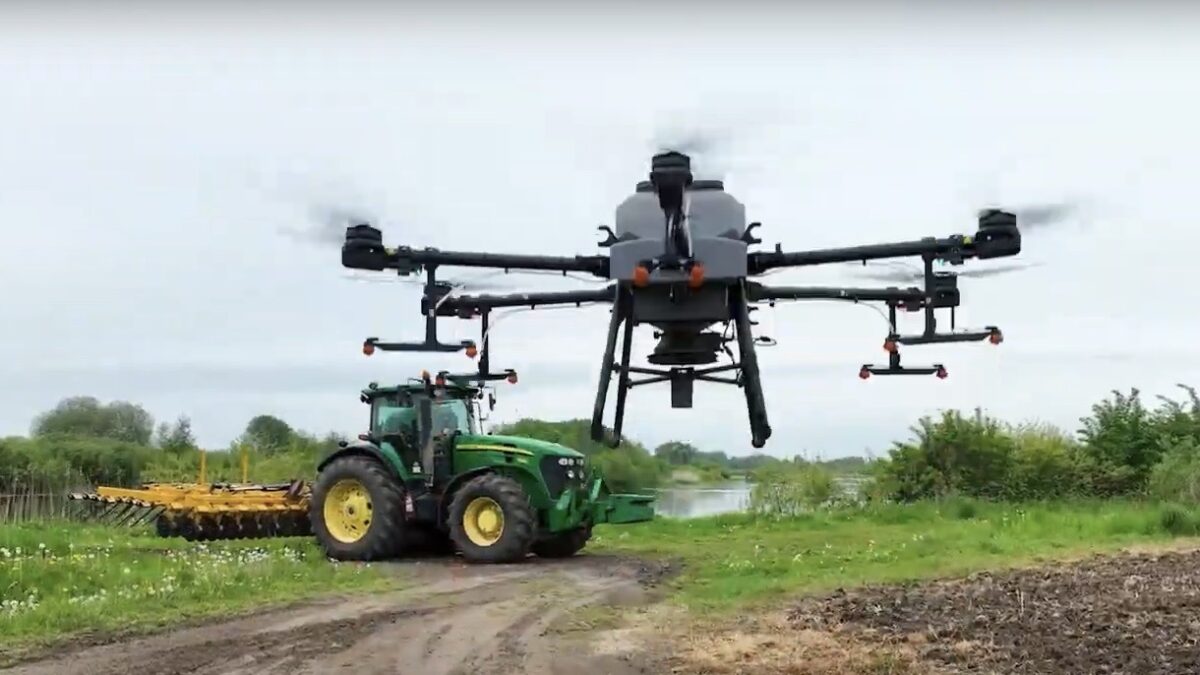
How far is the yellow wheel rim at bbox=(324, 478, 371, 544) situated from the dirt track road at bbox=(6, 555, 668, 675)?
11.7 feet

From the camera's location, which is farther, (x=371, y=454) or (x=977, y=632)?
(x=371, y=454)

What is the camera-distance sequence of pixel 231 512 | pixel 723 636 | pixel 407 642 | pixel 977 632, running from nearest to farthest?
pixel 977 632
pixel 723 636
pixel 407 642
pixel 231 512

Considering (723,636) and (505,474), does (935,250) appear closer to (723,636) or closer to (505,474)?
(723,636)

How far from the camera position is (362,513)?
48.1 feet

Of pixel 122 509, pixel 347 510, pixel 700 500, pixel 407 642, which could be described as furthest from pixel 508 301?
pixel 700 500

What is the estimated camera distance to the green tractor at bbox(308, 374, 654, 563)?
13852 millimetres

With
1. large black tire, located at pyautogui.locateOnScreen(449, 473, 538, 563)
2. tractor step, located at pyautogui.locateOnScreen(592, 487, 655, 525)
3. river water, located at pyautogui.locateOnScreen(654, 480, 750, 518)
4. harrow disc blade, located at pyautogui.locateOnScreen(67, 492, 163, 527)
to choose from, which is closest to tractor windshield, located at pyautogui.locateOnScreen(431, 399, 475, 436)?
large black tire, located at pyautogui.locateOnScreen(449, 473, 538, 563)

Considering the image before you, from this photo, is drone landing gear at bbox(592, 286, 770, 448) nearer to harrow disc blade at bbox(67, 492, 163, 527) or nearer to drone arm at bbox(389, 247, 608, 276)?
drone arm at bbox(389, 247, 608, 276)

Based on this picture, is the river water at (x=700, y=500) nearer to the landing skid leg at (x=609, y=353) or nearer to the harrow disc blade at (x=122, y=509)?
the harrow disc blade at (x=122, y=509)

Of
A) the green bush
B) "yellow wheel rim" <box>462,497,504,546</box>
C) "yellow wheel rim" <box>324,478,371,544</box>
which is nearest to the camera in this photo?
"yellow wheel rim" <box>462,497,504,546</box>

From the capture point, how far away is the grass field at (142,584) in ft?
28.6

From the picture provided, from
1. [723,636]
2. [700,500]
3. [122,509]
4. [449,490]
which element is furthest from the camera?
[700,500]

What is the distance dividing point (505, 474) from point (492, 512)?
0.60 meters

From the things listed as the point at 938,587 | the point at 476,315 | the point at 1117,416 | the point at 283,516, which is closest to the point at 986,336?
the point at 938,587
